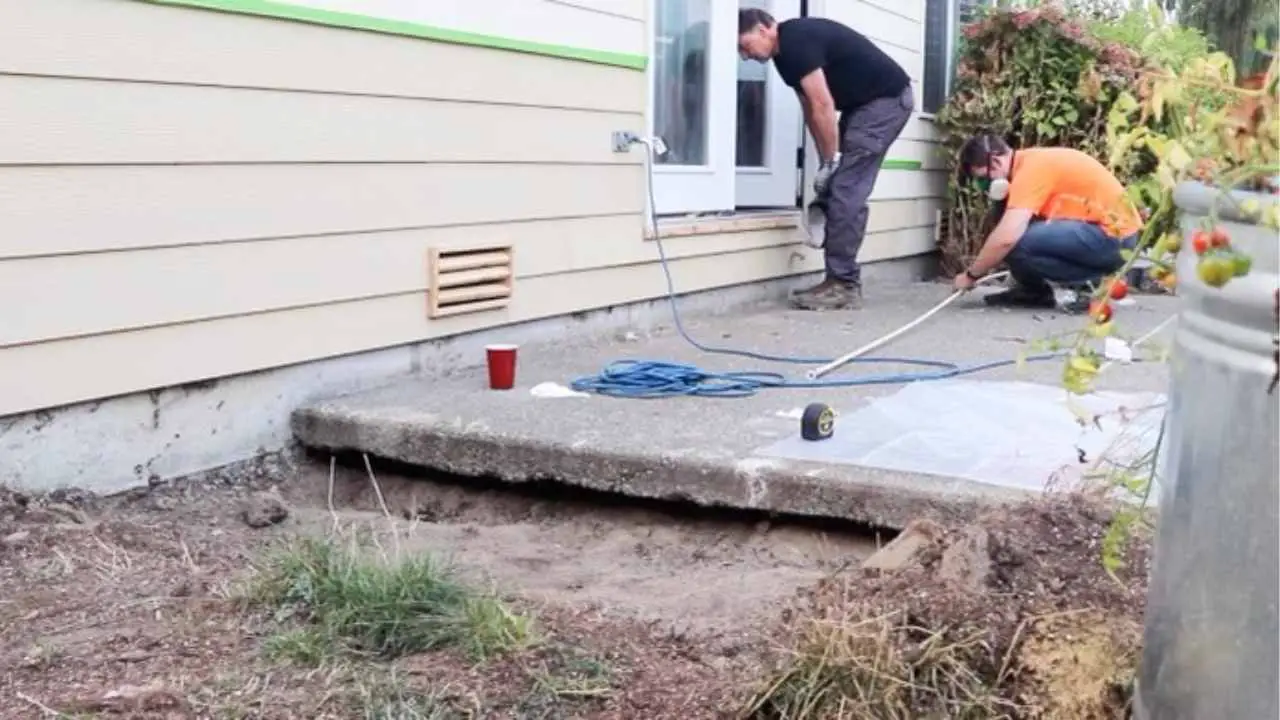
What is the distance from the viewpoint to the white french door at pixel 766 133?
6477 millimetres

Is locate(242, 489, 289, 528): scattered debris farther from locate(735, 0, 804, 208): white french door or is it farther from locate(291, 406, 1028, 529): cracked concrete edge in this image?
locate(735, 0, 804, 208): white french door

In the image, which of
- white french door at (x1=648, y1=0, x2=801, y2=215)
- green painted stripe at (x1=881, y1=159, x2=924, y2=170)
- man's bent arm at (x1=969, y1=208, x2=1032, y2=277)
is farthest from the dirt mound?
green painted stripe at (x1=881, y1=159, x2=924, y2=170)

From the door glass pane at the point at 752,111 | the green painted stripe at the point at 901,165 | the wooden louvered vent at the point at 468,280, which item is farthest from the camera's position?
the green painted stripe at the point at 901,165

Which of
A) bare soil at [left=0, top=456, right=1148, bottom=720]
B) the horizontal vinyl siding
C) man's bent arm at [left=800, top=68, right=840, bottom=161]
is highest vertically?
man's bent arm at [left=800, top=68, right=840, bottom=161]

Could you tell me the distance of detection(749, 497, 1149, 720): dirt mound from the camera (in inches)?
70.3

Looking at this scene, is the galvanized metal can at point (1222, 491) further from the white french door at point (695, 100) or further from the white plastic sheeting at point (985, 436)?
the white french door at point (695, 100)

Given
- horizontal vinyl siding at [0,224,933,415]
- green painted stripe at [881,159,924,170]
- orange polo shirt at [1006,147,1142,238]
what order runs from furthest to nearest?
green painted stripe at [881,159,924,170] < orange polo shirt at [1006,147,1142,238] < horizontal vinyl siding at [0,224,933,415]

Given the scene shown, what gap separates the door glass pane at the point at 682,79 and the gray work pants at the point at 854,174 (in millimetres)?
759

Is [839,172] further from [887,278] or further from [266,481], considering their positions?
[266,481]

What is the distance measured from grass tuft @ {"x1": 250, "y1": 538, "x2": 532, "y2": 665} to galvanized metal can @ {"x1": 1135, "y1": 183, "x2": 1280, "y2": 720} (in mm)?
1066

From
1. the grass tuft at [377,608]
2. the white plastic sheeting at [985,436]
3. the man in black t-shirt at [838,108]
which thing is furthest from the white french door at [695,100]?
the grass tuft at [377,608]

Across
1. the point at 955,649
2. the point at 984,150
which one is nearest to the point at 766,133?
the point at 984,150

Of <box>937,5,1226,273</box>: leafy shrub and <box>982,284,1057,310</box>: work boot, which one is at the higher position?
<box>937,5,1226,273</box>: leafy shrub

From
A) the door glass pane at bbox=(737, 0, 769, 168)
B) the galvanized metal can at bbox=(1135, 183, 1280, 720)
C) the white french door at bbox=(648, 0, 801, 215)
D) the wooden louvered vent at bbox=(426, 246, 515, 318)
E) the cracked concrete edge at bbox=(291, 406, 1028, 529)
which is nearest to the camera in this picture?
the galvanized metal can at bbox=(1135, 183, 1280, 720)
